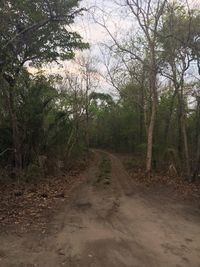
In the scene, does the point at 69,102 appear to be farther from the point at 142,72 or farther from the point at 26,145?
the point at 26,145

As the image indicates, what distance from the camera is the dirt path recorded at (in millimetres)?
6684

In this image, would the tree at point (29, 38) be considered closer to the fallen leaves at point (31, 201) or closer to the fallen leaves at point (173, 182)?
the fallen leaves at point (31, 201)

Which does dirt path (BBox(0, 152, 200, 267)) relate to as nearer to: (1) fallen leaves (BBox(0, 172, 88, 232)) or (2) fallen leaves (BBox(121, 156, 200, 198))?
(1) fallen leaves (BBox(0, 172, 88, 232))

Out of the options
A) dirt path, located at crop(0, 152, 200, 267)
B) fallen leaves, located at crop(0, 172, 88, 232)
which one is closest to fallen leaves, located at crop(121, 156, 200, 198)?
dirt path, located at crop(0, 152, 200, 267)

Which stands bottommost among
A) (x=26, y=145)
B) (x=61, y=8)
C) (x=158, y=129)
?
(x=26, y=145)

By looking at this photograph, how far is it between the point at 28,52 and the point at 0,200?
301 inches

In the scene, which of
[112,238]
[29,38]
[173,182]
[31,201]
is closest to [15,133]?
[29,38]

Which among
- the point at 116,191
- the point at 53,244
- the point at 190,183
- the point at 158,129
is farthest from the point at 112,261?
the point at 158,129

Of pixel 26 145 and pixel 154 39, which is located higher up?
pixel 154 39

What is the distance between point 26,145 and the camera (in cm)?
1848

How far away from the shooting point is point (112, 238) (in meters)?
7.88

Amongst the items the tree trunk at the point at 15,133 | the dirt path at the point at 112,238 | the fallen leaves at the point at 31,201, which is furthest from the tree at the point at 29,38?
the dirt path at the point at 112,238

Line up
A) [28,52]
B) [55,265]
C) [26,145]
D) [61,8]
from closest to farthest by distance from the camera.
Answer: [55,265], [61,8], [28,52], [26,145]

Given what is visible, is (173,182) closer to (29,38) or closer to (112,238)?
(29,38)
